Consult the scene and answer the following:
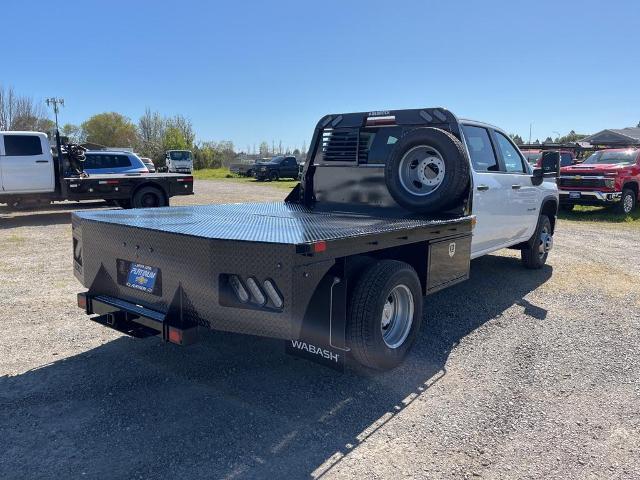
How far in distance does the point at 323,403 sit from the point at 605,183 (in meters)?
13.3

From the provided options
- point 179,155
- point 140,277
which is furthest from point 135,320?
point 179,155

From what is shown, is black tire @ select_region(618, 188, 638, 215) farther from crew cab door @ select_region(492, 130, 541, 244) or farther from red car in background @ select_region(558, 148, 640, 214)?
crew cab door @ select_region(492, 130, 541, 244)

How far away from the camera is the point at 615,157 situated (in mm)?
15305

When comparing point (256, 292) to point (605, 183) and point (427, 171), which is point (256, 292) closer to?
point (427, 171)

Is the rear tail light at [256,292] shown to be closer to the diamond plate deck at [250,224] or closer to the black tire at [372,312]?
the diamond plate deck at [250,224]

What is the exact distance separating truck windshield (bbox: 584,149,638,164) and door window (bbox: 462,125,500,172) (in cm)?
1116

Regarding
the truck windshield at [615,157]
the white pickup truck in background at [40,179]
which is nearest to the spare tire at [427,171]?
the white pickup truck in background at [40,179]

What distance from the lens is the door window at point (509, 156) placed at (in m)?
6.41

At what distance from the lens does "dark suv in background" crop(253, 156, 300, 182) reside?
111 ft

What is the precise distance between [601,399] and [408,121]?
128 inches

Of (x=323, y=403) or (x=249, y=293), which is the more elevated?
(x=249, y=293)

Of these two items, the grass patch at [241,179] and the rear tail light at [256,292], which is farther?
the grass patch at [241,179]

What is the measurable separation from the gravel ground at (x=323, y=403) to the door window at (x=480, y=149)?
5.23 ft

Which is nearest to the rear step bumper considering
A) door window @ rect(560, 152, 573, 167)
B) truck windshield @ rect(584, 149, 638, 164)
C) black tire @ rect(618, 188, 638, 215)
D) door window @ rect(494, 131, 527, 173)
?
door window @ rect(494, 131, 527, 173)
